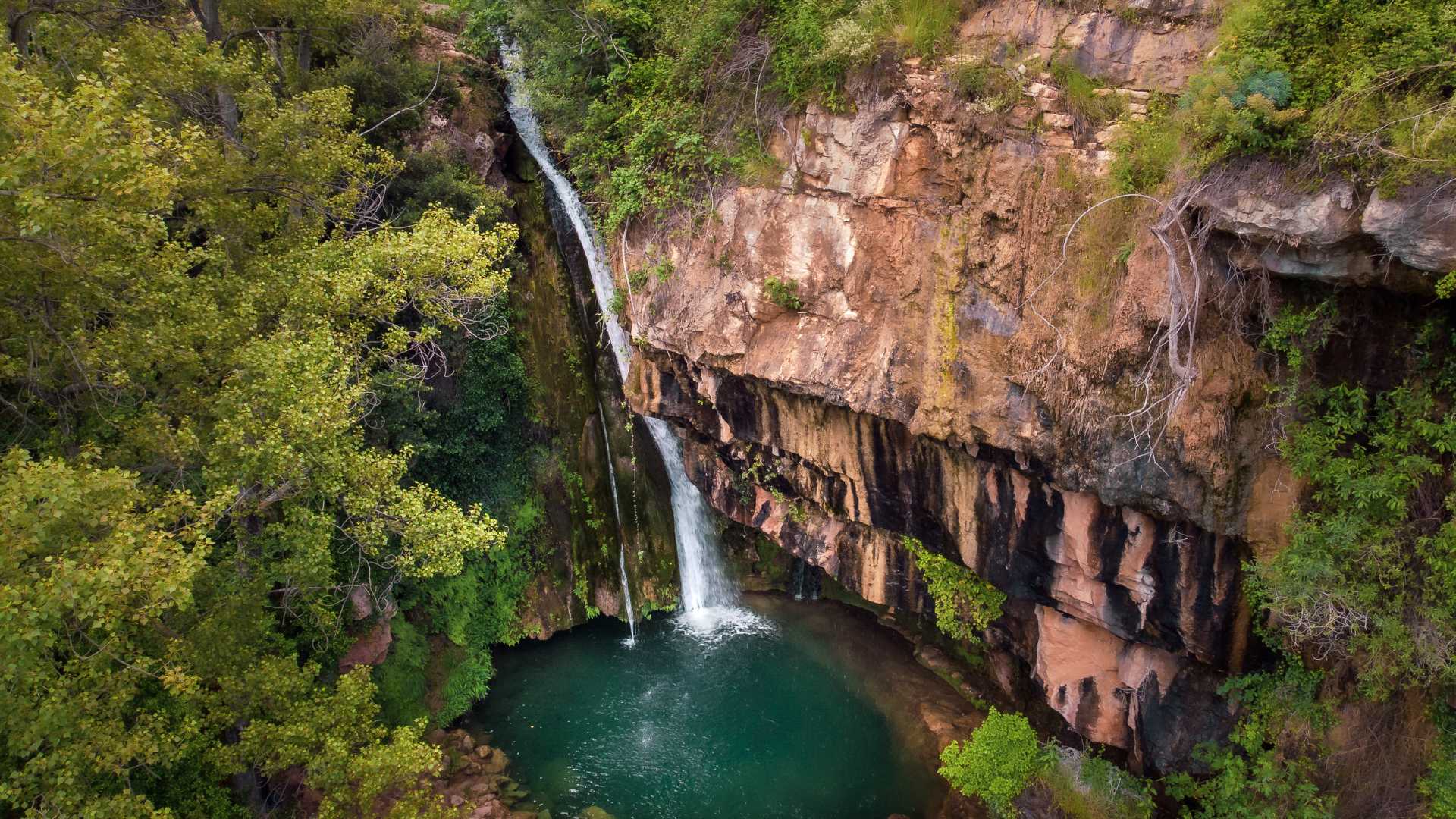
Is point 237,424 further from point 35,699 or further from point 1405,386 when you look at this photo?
point 1405,386

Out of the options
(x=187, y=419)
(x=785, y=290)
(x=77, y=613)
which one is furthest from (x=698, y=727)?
(x=77, y=613)

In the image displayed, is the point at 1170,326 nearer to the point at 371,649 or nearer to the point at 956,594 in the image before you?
the point at 956,594

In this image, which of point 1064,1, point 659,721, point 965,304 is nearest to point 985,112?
point 1064,1

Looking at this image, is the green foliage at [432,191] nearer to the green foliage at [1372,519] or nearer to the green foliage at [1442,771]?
the green foliage at [1372,519]

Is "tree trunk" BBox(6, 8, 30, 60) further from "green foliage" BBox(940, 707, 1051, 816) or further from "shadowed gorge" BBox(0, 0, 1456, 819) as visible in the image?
"green foliage" BBox(940, 707, 1051, 816)

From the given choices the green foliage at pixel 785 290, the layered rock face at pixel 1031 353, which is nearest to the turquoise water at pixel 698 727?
the layered rock face at pixel 1031 353
